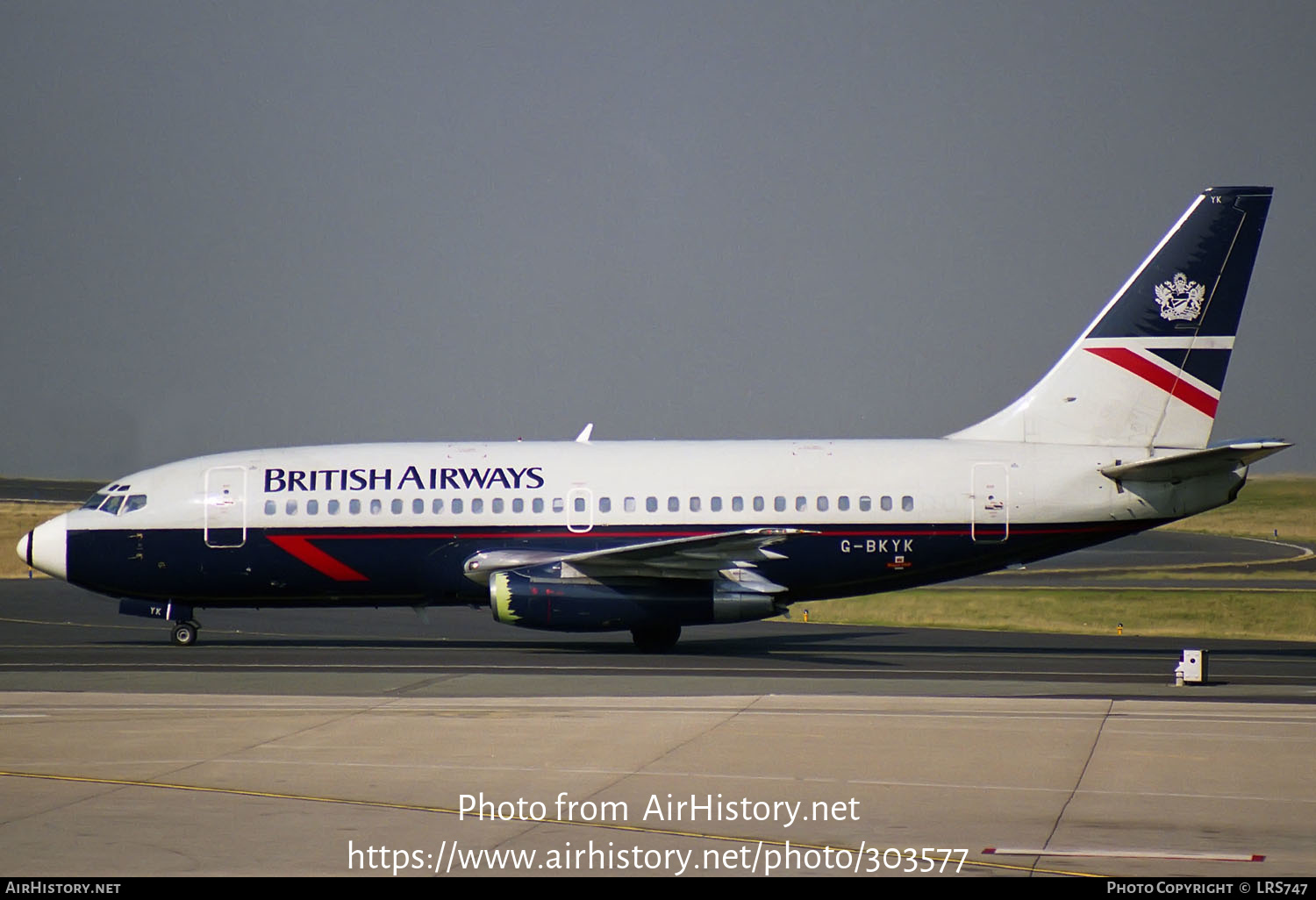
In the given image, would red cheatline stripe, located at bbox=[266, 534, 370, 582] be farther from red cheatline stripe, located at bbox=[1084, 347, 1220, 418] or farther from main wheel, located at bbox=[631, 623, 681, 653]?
red cheatline stripe, located at bbox=[1084, 347, 1220, 418]

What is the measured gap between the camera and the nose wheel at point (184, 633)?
25.7 metres

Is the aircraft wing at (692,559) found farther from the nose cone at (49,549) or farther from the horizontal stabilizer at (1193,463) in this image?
the nose cone at (49,549)

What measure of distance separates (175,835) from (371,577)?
1554 cm

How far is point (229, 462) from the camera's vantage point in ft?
85.5

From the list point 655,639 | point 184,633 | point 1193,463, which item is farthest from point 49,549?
point 1193,463

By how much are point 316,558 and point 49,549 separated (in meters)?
5.10

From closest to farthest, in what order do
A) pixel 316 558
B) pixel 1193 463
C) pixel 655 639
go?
1. pixel 1193 463
2. pixel 316 558
3. pixel 655 639

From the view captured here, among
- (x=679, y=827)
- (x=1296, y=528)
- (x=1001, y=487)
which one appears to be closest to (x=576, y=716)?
(x=679, y=827)

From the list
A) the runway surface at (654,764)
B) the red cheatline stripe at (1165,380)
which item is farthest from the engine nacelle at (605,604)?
the red cheatline stripe at (1165,380)

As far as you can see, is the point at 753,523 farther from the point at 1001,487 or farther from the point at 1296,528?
the point at 1296,528

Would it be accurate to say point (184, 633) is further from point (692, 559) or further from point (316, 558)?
point (692, 559)

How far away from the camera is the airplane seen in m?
23.8

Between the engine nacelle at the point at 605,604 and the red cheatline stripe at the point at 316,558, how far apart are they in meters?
3.16

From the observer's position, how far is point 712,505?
24.7 meters
